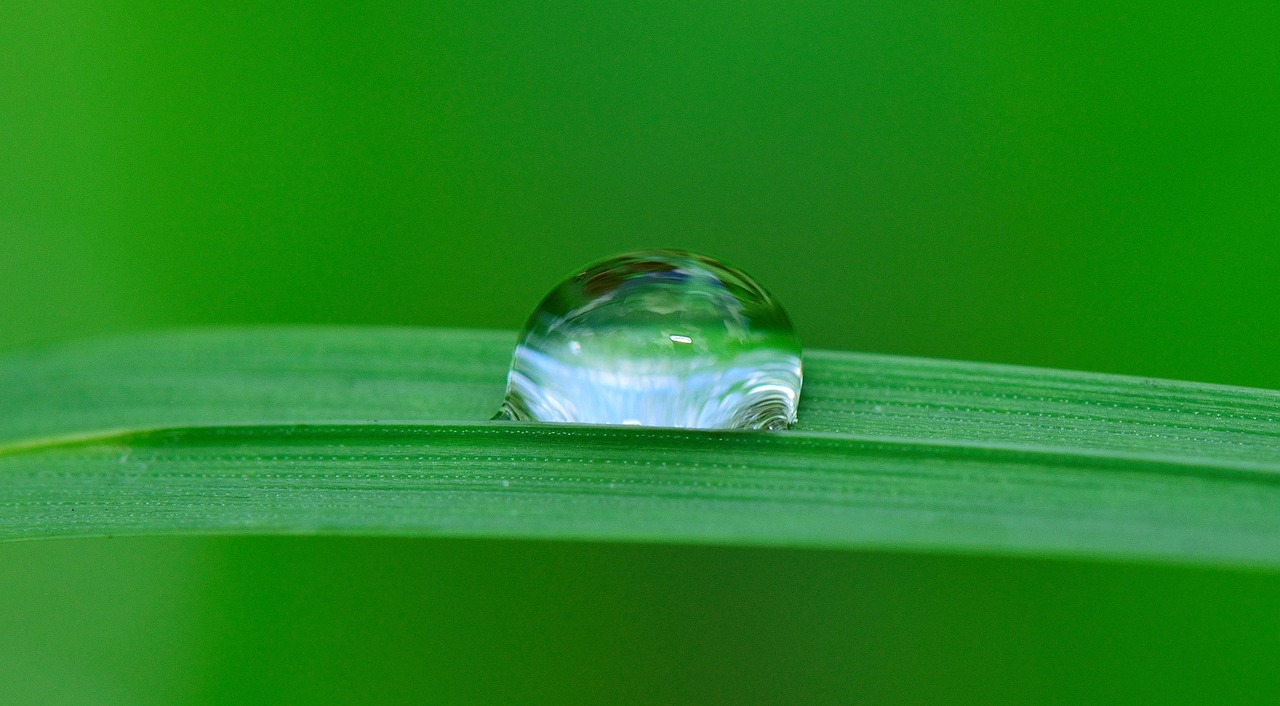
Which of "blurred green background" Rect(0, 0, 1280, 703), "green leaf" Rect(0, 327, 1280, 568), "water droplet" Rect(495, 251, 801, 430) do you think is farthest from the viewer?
"blurred green background" Rect(0, 0, 1280, 703)

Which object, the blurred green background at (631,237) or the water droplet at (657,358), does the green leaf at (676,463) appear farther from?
the blurred green background at (631,237)

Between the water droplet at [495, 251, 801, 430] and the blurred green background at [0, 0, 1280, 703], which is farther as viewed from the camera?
the blurred green background at [0, 0, 1280, 703]

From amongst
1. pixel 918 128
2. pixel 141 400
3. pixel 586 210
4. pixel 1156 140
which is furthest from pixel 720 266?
pixel 1156 140

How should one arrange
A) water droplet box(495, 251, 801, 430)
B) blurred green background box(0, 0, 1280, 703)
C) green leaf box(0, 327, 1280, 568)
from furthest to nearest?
blurred green background box(0, 0, 1280, 703) < water droplet box(495, 251, 801, 430) < green leaf box(0, 327, 1280, 568)

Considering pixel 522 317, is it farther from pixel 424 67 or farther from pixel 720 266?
pixel 720 266

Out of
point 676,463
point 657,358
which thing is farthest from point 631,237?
point 676,463

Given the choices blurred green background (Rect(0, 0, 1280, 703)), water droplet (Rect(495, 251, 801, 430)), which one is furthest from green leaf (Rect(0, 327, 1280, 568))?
blurred green background (Rect(0, 0, 1280, 703))

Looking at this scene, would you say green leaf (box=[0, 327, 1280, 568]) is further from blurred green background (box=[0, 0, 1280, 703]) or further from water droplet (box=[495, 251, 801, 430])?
blurred green background (box=[0, 0, 1280, 703])
